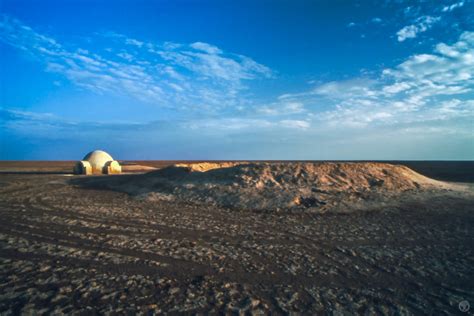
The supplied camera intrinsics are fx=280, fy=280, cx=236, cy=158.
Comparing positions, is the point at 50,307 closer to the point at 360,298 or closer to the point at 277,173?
the point at 360,298

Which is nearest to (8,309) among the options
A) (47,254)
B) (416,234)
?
(47,254)

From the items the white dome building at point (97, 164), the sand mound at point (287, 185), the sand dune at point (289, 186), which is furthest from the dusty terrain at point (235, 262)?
the white dome building at point (97, 164)

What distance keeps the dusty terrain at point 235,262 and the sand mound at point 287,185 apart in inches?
95.2

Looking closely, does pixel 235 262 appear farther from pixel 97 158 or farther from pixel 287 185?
pixel 97 158

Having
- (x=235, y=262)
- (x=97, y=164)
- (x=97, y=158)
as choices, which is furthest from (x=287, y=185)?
A: (x=97, y=158)

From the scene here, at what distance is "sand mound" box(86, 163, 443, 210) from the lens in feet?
47.5

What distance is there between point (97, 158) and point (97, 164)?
1.15m

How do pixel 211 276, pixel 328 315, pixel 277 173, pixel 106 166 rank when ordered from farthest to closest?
pixel 106 166 < pixel 277 173 < pixel 211 276 < pixel 328 315

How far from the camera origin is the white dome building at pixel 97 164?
35719mm

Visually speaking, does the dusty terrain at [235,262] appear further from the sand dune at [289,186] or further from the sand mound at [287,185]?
the sand mound at [287,185]

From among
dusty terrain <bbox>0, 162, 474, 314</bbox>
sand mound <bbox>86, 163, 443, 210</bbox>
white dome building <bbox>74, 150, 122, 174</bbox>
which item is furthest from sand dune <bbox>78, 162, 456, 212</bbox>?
white dome building <bbox>74, 150, 122, 174</bbox>

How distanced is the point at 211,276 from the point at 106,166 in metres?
36.0

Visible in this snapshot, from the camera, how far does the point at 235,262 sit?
21.2 feet

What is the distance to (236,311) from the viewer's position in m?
4.45
